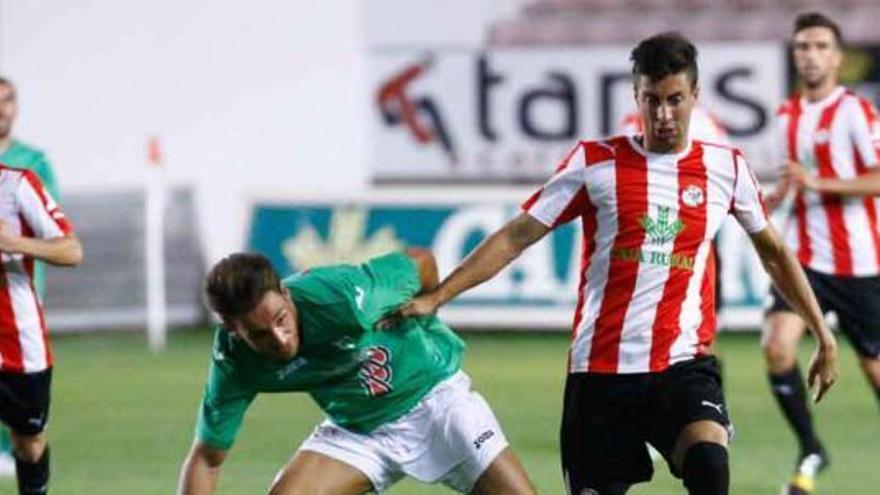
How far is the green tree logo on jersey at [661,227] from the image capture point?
279 inches

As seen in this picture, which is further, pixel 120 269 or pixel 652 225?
pixel 120 269

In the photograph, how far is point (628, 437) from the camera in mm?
7172

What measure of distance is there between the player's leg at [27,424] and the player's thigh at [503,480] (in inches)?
88.8

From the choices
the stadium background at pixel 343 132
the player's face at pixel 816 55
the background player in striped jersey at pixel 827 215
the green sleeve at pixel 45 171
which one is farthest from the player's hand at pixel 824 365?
the stadium background at pixel 343 132

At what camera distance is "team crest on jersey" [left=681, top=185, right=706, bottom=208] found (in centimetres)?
709

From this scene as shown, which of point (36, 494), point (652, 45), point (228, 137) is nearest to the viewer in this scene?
point (652, 45)

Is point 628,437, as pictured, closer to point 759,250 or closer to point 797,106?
point 759,250

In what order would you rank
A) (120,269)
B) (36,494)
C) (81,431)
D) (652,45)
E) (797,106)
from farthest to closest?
(120,269)
(81,431)
(797,106)
(36,494)
(652,45)

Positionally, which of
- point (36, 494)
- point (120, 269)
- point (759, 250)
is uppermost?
point (759, 250)

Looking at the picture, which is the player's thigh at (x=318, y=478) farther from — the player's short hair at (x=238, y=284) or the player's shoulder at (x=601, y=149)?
the player's shoulder at (x=601, y=149)

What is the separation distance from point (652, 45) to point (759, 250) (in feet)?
2.49

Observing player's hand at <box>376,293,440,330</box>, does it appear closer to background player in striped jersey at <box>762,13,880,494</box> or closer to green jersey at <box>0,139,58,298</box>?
background player in striped jersey at <box>762,13,880,494</box>

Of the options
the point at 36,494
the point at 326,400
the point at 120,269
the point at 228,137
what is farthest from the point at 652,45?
the point at 228,137

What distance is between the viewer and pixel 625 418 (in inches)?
282
